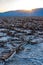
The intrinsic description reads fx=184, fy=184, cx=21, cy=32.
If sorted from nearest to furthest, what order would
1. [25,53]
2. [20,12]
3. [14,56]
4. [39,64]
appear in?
[39,64] → [14,56] → [25,53] → [20,12]

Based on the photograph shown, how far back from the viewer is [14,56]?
15.4 feet

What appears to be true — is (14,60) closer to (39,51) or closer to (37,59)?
(37,59)

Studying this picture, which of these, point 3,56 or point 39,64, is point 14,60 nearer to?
point 3,56

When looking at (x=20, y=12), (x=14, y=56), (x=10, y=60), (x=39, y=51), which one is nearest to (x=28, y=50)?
(x=39, y=51)

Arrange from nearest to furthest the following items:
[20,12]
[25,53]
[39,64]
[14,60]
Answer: [39,64] → [14,60] → [25,53] → [20,12]

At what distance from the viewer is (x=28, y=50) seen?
541 centimetres

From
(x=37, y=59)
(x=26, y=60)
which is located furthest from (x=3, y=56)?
(x=37, y=59)

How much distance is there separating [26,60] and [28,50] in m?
1.00

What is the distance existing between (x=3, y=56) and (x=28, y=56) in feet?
2.38

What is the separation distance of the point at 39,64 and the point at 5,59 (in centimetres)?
79

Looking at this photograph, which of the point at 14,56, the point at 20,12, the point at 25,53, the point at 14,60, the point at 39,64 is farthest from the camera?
the point at 20,12

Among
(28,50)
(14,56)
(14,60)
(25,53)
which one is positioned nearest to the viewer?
(14,60)

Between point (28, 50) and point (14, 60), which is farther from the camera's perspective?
point (28, 50)

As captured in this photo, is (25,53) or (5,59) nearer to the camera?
(5,59)
